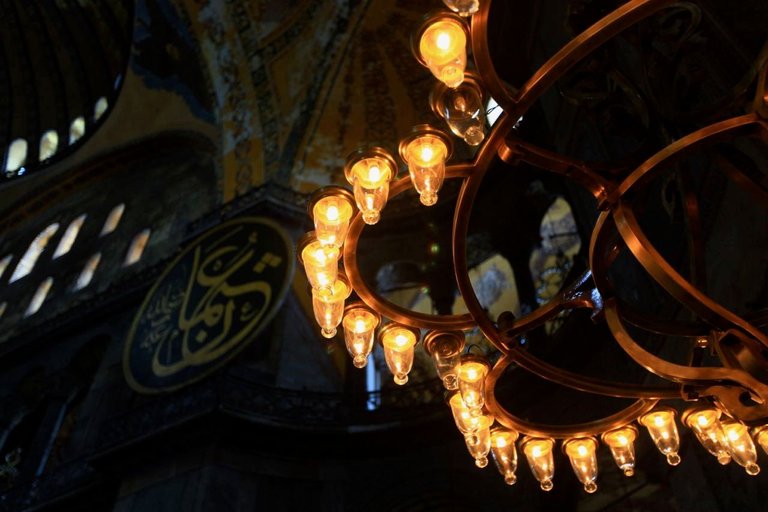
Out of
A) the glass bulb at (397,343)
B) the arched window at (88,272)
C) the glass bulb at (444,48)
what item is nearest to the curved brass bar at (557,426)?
the glass bulb at (397,343)

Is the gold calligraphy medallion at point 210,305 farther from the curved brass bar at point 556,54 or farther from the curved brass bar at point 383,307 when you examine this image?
the curved brass bar at point 556,54

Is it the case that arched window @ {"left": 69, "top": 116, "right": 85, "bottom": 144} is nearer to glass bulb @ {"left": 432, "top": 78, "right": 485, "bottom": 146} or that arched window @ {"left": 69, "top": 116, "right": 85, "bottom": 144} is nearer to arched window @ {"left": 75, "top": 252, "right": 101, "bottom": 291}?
arched window @ {"left": 75, "top": 252, "right": 101, "bottom": 291}

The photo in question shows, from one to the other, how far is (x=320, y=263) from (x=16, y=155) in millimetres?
15427

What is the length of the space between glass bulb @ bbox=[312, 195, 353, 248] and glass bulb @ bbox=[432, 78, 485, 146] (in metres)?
0.52

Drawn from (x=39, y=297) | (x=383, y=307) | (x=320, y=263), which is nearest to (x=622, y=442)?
(x=383, y=307)

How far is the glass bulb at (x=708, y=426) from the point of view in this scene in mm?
2512

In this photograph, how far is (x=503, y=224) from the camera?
7.73 meters

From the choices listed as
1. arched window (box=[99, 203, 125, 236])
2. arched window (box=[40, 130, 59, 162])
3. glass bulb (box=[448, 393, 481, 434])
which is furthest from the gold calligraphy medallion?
arched window (box=[40, 130, 59, 162])

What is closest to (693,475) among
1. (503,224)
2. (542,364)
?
(542,364)

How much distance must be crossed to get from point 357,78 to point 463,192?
23.5 feet

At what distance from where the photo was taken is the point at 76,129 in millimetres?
15047

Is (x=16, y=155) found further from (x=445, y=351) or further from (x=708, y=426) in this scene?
(x=708, y=426)

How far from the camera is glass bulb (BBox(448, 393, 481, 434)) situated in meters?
2.84

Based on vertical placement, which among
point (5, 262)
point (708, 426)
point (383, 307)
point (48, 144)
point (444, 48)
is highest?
point (48, 144)
